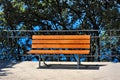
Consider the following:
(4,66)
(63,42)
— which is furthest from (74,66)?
(4,66)

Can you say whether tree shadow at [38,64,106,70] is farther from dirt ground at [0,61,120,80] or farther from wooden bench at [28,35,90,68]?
wooden bench at [28,35,90,68]

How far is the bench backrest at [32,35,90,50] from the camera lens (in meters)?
12.5

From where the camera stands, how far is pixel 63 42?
12.7 meters

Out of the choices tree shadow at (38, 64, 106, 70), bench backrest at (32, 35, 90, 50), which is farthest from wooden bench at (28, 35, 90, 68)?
tree shadow at (38, 64, 106, 70)

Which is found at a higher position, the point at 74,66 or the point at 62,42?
the point at 62,42

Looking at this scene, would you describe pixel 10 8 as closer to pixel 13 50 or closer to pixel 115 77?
pixel 13 50

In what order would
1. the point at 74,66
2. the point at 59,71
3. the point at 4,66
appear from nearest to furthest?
the point at 59,71
the point at 4,66
the point at 74,66

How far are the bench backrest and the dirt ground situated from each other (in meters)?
0.64

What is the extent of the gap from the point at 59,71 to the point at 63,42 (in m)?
1.39

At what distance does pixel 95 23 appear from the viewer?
25.9 m

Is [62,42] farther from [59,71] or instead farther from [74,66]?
[59,71]

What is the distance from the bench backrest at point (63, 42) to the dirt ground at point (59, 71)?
638 millimetres

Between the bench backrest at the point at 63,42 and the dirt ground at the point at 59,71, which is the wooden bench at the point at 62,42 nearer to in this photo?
the bench backrest at the point at 63,42

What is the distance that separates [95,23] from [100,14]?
1234 millimetres
